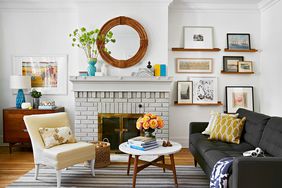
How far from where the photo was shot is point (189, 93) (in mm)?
4973

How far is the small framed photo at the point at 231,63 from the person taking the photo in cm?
496

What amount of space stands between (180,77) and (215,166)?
9.01 feet

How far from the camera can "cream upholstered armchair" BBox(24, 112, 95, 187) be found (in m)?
3.04

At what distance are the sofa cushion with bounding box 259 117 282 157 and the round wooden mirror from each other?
240 centimetres

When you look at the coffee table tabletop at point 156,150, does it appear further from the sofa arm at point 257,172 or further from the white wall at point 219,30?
the white wall at point 219,30

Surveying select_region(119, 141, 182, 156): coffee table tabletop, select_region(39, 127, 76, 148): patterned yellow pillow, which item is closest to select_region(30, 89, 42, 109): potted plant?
select_region(39, 127, 76, 148): patterned yellow pillow

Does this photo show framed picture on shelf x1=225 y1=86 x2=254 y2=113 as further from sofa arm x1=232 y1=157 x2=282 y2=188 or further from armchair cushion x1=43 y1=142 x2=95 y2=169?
sofa arm x1=232 y1=157 x2=282 y2=188

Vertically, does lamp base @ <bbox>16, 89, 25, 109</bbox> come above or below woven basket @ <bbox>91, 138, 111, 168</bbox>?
above

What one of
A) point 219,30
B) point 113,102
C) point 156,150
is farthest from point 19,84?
point 219,30

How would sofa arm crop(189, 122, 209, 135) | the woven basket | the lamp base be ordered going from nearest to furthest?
the woven basket, sofa arm crop(189, 122, 209, 135), the lamp base

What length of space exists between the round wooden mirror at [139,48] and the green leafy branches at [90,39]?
0.23 ft

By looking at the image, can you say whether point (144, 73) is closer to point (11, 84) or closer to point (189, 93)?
point (189, 93)

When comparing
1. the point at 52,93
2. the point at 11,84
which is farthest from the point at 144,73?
the point at 11,84

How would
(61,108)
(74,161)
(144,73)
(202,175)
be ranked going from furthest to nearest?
(61,108) → (144,73) → (202,175) → (74,161)
